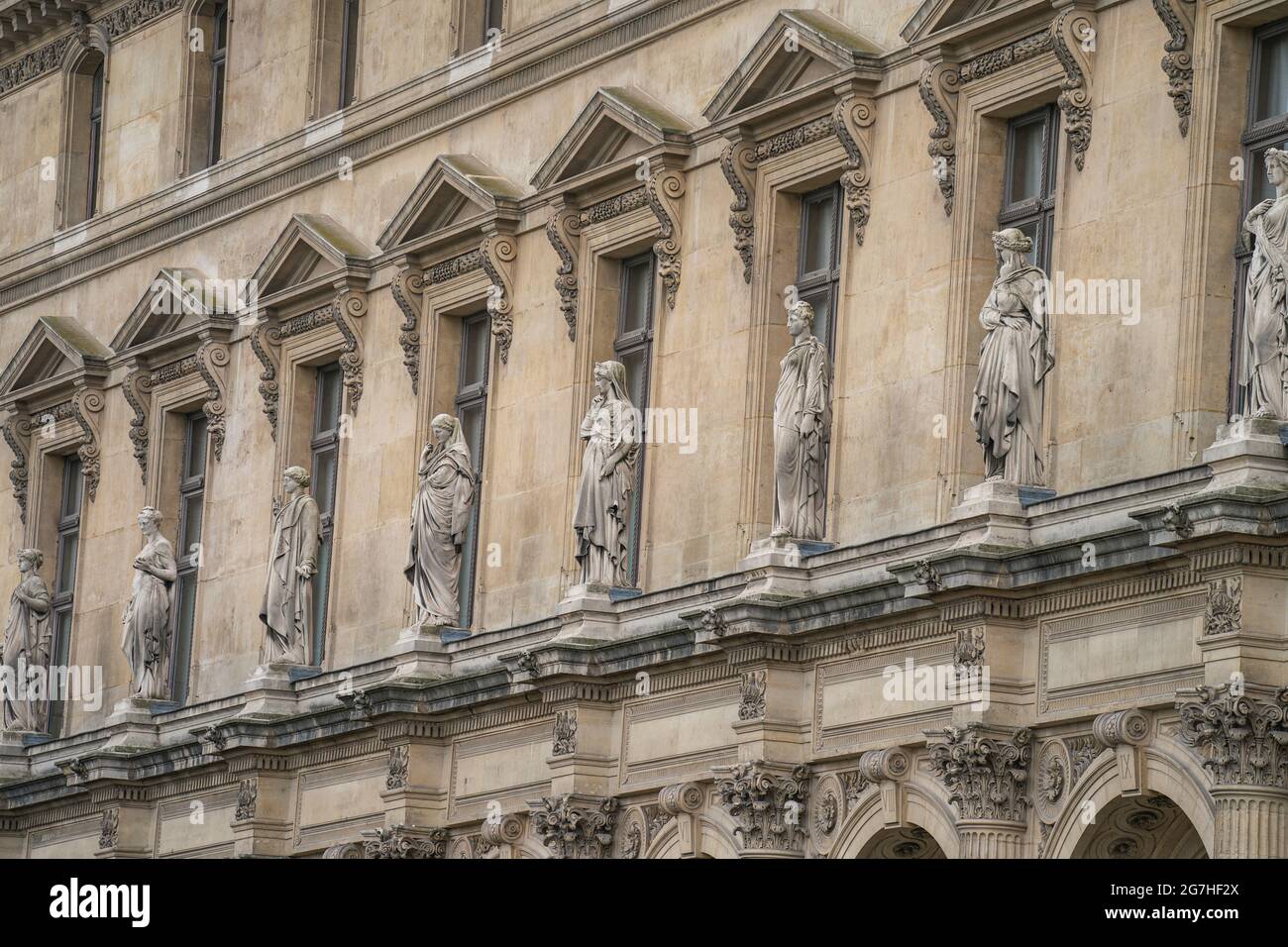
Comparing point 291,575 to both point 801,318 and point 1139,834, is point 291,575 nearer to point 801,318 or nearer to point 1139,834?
point 801,318

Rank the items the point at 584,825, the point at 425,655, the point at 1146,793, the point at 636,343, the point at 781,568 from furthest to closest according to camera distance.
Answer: the point at 425,655
the point at 636,343
the point at 584,825
the point at 781,568
the point at 1146,793

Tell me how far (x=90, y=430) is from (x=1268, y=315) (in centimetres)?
A: 2270

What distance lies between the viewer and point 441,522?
117 ft

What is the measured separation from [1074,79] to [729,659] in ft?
19.5

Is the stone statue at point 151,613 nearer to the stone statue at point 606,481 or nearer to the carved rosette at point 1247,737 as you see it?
the stone statue at point 606,481

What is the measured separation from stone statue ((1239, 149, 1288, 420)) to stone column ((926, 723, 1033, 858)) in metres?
3.69

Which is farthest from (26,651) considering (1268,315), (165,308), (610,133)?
(1268,315)

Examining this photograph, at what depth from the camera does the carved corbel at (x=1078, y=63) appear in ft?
95.5

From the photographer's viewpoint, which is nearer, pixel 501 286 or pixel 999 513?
pixel 999 513

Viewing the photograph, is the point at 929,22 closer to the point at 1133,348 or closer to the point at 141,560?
the point at 1133,348

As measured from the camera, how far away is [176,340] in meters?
43.1

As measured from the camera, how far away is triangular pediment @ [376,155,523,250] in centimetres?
3716

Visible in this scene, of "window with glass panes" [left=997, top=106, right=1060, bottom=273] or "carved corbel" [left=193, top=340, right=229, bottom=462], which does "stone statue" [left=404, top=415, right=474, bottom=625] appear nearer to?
"carved corbel" [left=193, top=340, right=229, bottom=462]
